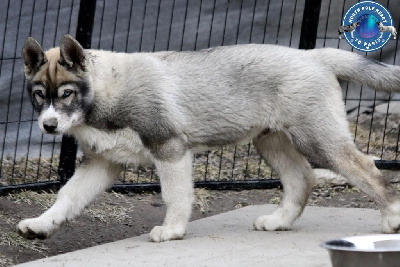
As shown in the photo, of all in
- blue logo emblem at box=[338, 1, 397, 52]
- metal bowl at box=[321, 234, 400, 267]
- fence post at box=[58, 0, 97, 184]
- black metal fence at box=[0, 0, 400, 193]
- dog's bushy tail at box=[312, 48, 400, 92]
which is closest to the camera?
metal bowl at box=[321, 234, 400, 267]

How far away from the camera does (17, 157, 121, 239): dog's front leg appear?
5.66m

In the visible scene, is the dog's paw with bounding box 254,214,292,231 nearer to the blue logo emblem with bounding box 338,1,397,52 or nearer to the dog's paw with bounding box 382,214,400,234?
the dog's paw with bounding box 382,214,400,234

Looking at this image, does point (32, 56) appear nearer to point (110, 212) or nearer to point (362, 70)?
point (110, 212)

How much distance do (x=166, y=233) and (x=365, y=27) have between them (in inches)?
126

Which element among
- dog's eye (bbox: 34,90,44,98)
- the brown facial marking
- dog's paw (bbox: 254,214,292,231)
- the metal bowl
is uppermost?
the brown facial marking

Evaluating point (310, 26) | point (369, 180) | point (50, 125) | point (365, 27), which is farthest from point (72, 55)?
point (365, 27)

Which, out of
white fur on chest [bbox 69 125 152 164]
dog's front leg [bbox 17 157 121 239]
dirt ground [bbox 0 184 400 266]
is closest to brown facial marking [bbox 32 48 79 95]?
white fur on chest [bbox 69 125 152 164]

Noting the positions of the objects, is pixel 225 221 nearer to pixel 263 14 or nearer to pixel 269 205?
pixel 269 205

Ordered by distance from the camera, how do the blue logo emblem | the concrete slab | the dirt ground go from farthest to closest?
1. the blue logo emblem
2. the dirt ground
3. the concrete slab

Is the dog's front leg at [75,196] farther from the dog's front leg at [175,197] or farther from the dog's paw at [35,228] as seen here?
the dog's front leg at [175,197]

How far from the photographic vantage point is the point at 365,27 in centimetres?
782

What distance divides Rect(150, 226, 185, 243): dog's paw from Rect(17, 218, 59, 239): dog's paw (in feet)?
2.28

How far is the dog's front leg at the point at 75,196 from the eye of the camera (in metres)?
5.66

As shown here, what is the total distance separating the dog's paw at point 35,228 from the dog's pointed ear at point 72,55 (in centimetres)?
106
